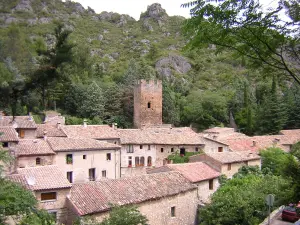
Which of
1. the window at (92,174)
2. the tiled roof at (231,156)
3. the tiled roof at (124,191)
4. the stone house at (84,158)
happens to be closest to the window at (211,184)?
the tiled roof at (231,156)

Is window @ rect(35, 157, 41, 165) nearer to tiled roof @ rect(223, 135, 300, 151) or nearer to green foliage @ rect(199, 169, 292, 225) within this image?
green foliage @ rect(199, 169, 292, 225)

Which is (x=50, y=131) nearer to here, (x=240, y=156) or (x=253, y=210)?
(x=240, y=156)

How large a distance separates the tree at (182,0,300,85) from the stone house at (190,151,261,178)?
20.4 metres

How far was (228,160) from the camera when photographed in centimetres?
2609

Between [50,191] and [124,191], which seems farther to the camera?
[124,191]

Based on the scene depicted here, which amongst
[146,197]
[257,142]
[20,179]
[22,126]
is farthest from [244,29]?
[257,142]

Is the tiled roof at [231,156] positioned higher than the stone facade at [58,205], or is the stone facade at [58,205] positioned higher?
the tiled roof at [231,156]

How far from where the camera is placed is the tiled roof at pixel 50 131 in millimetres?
29348

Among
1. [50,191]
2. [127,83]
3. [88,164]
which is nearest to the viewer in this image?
[50,191]

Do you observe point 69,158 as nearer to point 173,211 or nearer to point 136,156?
point 136,156

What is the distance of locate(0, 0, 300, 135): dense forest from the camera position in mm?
20906

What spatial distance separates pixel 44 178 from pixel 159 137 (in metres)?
18.1

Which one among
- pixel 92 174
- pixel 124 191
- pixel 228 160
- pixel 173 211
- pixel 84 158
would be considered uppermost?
pixel 84 158

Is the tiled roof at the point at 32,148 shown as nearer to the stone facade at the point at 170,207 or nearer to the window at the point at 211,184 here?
the stone facade at the point at 170,207
